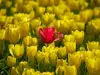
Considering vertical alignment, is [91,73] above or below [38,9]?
below

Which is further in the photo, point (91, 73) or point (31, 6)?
point (31, 6)

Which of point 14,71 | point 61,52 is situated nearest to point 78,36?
point 61,52

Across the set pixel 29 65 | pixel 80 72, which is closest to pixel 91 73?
pixel 80 72

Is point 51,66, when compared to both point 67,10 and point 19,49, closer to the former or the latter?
point 19,49

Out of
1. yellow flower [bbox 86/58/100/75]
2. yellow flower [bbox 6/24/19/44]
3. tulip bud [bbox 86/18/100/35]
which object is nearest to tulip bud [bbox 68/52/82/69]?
yellow flower [bbox 86/58/100/75]

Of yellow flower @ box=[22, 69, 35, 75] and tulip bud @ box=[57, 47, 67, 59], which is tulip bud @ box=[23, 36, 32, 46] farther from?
yellow flower @ box=[22, 69, 35, 75]

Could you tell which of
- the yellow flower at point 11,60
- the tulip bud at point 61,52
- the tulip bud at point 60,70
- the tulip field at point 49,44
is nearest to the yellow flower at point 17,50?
the tulip field at point 49,44

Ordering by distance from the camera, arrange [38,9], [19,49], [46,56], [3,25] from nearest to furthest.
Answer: [46,56] → [19,49] → [3,25] → [38,9]

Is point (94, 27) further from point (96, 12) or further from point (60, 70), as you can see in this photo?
point (60, 70)
